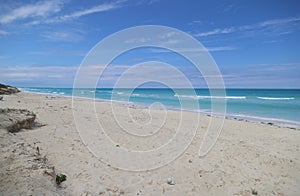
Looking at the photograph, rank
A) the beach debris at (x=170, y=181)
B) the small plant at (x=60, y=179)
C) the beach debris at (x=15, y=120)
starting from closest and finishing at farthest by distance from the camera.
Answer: the small plant at (x=60, y=179)
the beach debris at (x=170, y=181)
the beach debris at (x=15, y=120)

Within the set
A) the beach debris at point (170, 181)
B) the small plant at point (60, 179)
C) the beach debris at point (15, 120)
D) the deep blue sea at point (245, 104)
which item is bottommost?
the beach debris at point (170, 181)

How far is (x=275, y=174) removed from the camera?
5668 mm

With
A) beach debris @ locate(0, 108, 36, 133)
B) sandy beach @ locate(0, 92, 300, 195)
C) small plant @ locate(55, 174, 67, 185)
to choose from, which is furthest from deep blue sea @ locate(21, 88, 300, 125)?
small plant @ locate(55, 174, 67, 185)

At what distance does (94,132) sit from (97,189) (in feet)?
14.5

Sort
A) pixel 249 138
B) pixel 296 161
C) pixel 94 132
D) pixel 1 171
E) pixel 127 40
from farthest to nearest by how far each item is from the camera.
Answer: pixel 249 138 → pixel 94 132 → pixel 296 161 → pixel 127 40 → pixel 1 171

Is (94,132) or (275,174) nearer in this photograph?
(275,174)

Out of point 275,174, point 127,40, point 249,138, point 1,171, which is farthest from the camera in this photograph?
point 249,138

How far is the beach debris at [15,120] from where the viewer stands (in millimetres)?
6998

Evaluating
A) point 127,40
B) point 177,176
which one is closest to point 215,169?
point 177,176

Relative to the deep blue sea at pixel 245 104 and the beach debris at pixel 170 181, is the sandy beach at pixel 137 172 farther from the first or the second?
the deep blue sea at pixel 245 104

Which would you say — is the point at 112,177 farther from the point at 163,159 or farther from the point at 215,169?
the point at 215,169

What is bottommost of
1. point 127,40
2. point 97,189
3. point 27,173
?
point 97,189

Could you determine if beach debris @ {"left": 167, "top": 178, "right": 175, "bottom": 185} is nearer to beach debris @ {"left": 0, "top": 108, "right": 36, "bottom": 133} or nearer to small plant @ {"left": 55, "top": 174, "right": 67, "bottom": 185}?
small plant @ {"left": 55, "top": 174, "right": 67, "bottom": 185}

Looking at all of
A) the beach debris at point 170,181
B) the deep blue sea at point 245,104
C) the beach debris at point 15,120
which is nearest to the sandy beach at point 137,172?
the beach debris at point 170,181
